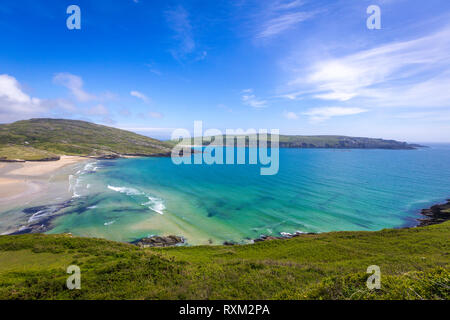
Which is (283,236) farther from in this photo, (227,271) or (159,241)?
(159,241)

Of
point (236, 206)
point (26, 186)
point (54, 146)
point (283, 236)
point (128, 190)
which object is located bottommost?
point (283, 236)

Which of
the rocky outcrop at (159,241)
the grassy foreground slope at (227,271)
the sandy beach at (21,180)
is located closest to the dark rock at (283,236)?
the grassy foreground slope at (227,271)

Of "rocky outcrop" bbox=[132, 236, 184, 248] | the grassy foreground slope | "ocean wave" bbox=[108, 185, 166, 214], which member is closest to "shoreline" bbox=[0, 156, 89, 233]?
"ocean wave" bbox=[108, 185, 166, 214]

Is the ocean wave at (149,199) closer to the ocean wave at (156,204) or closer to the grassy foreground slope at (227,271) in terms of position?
the ocean wave at (156,204)

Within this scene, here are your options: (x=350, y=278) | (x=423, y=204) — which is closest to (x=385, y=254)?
(x=350, y=278)

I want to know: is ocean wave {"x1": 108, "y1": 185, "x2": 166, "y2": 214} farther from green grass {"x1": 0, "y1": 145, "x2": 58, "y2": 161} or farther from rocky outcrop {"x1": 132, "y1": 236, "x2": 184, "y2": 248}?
green grass {"x1": 0, "y1": 145, "x2": 58, "y2": 161}

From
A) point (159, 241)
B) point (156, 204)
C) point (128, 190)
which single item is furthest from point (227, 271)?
point (128, 190)
